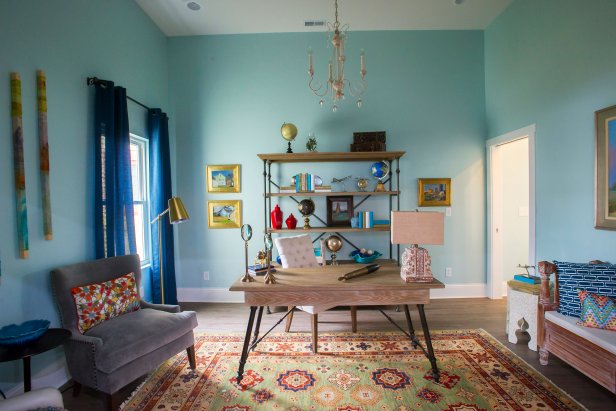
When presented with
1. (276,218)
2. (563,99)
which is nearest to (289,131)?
(276,218)

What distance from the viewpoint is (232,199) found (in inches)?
164

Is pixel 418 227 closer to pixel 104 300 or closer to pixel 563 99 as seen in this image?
pixel 563 99

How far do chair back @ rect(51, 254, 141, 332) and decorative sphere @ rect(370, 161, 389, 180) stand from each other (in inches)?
112

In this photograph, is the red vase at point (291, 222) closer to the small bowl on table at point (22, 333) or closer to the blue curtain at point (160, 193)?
the blue curtain at point (160, 193)

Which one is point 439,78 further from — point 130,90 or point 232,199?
point 130,90

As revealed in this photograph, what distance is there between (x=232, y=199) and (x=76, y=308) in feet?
7.47

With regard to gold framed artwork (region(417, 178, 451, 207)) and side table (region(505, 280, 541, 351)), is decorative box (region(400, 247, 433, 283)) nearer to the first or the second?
side table (region(505, 280, 541, 351))

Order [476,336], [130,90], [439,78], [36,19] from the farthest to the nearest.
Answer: [439,78]
[130,90]
[476,336]
[36,19]

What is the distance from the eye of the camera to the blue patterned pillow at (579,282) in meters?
2.23

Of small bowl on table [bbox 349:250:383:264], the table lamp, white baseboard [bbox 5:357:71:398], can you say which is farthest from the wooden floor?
the table lamp

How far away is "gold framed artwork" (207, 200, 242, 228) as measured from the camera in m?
4.16

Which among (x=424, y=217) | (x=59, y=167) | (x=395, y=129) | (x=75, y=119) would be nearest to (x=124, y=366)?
(x=59, y=167)

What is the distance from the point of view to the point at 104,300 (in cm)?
225

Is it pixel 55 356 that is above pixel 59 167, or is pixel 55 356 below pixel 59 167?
below
